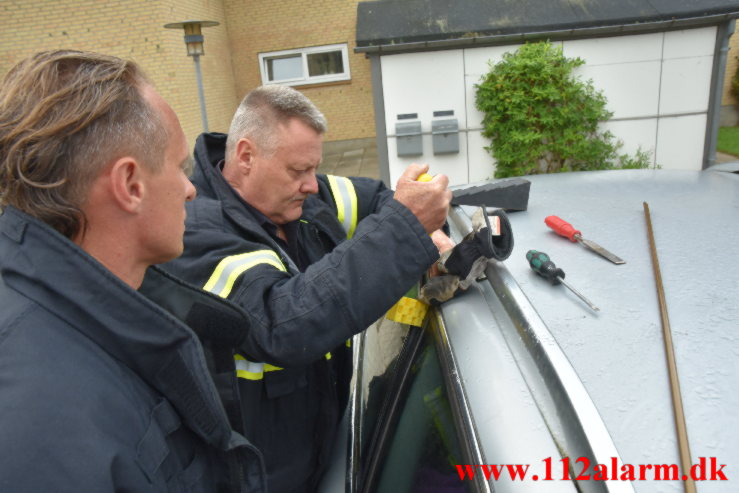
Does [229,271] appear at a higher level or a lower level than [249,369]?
higher

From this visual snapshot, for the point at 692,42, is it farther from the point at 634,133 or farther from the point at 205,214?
the point at 205,214

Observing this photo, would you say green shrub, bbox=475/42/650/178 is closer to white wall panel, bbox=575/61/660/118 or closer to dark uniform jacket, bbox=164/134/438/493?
white wall panel, bbox=575/61/660/118

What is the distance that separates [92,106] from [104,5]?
1037cm

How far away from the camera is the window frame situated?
42.5 feet

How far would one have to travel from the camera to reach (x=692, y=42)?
5.64 m

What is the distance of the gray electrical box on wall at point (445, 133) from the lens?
589cm

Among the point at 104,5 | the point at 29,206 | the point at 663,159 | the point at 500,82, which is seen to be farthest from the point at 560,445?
the point at 104,5

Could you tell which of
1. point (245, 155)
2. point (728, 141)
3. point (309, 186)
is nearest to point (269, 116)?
point (245, 155)

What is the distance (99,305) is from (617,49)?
19.8 feet

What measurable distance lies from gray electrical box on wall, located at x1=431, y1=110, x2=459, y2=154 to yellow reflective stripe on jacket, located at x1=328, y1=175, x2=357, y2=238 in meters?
3.95

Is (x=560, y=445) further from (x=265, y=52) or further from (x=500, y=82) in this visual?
(x=265, y=52)

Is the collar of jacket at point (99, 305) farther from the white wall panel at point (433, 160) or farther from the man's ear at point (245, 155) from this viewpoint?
the white wall panel at point (433, 160)

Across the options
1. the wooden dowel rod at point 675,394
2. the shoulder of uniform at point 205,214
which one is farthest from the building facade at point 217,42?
the wooden dowel rod at point 675,394

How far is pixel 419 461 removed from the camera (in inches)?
56.3
